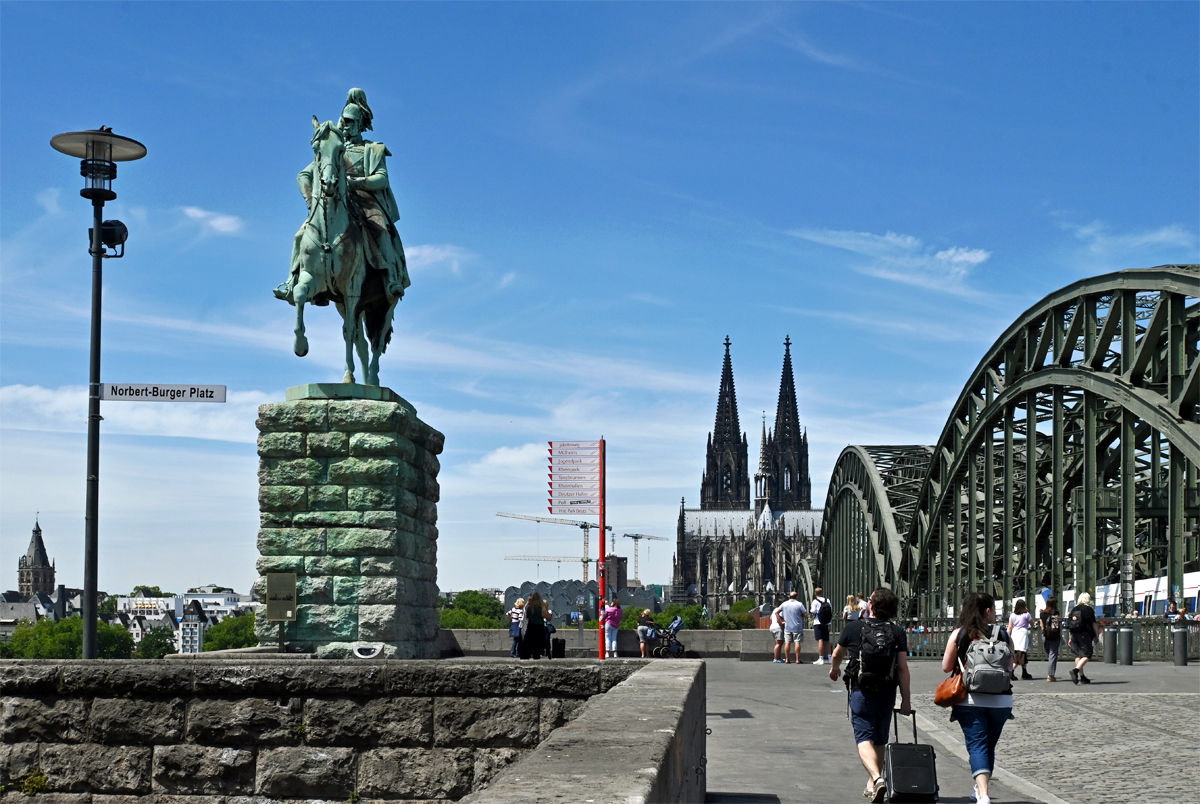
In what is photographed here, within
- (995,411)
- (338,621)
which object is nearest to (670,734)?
(338,621)

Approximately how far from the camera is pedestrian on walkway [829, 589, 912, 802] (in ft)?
30.6

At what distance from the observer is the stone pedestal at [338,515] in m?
13.4

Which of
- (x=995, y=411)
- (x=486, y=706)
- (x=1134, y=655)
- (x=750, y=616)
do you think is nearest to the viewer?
(x=486, y=706)

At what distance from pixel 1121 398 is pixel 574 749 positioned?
87.8ft

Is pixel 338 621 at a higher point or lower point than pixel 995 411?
lower

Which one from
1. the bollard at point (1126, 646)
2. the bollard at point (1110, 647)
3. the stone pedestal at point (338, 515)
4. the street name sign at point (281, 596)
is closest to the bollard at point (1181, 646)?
the bollard at point (1126, 646)

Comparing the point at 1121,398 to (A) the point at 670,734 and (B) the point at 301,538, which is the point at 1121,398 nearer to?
(B) the point at 301,538

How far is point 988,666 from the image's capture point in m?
9.24

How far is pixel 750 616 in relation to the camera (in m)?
182

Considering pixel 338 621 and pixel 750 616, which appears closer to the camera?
pixel 338 621

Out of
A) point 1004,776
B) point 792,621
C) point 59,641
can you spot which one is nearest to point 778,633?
point 792,621

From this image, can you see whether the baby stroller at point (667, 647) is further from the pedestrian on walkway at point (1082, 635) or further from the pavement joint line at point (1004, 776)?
the pavement joint line at point (1004, 776)

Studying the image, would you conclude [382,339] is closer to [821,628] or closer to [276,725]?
[276,725]

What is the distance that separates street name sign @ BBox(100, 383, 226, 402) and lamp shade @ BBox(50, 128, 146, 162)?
2.11m
